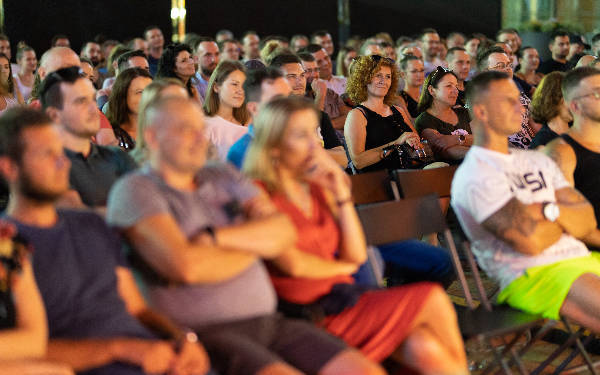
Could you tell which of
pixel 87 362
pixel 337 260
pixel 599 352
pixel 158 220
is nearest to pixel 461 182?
pixel 337 260

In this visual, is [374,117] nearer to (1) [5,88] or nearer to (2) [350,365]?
(1) [5,88]

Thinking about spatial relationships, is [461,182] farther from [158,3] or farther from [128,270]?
[158,3]

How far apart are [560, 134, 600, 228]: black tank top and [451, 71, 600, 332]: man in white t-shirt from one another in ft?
0.93

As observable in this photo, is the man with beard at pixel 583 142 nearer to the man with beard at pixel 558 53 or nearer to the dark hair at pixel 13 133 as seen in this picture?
the dark hair at pixel 13 133

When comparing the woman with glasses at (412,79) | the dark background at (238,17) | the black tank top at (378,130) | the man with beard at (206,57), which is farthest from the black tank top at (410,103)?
the dark background at (238,17)

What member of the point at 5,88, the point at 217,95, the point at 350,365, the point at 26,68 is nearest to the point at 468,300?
the point at 350,365

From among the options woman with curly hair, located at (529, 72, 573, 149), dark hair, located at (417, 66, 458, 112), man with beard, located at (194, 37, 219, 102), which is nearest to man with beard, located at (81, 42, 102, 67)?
man with beard, located at (194, 37, 219, 102)

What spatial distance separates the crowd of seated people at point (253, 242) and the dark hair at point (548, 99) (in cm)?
1

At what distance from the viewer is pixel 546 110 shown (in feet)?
13.0

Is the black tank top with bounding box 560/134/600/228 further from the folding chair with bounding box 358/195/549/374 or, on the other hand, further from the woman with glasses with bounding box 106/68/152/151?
the woman with glasses with bounding box 106/68/152/151

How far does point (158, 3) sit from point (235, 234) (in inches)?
396

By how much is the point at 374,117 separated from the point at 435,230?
1929mm

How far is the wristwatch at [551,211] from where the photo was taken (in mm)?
3117

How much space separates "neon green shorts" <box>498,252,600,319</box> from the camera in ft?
10.0
